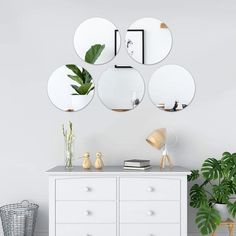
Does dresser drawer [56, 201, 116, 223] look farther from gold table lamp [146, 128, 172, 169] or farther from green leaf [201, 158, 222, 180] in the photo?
green leaf [201, 158, 222, 180]

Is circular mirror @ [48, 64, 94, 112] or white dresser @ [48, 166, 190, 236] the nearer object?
white dresser @ [48, 166, 190, 236]

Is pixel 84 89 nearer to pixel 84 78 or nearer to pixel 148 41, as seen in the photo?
pixel 84 78

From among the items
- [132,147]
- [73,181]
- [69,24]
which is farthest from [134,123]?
[69,24]

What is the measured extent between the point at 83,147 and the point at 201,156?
1053 millimetres

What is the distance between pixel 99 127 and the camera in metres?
3.62

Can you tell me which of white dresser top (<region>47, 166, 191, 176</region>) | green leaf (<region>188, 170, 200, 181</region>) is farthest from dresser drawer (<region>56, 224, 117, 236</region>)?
green leaf (<region>188, 170, 200, 181</region>)

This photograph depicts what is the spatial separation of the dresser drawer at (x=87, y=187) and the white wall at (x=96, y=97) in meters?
0.47

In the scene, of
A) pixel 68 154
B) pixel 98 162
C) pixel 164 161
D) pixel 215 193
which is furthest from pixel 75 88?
pixel 215 193

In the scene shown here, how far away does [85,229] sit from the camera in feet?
10.3

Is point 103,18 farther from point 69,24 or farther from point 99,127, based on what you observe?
point 99,127

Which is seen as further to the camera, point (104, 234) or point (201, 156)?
point (201, 156)

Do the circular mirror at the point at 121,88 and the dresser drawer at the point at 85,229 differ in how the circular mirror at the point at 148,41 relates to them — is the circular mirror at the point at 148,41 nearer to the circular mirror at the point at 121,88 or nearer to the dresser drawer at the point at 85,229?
the circular mirror at the point at 121,88

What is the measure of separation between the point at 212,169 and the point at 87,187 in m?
1.03

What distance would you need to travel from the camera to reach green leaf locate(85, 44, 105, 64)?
3.63 meters
